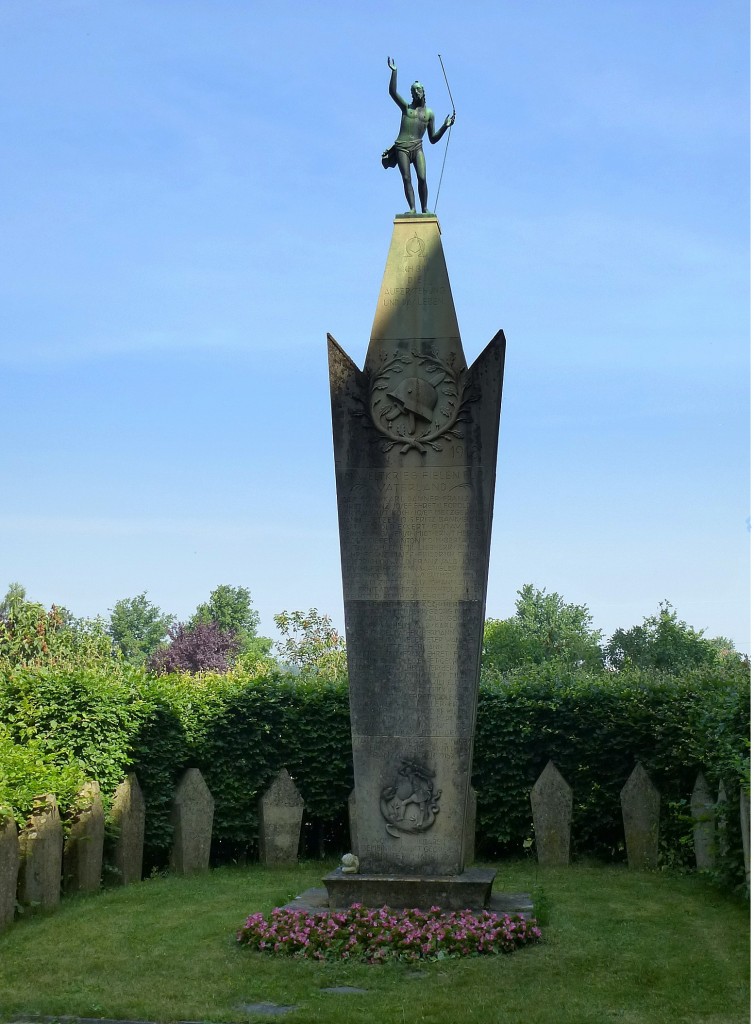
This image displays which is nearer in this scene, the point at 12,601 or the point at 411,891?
the point at 411,891

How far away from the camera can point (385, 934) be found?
8.27 m

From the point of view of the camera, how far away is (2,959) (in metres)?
8.36

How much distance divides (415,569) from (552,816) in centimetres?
560

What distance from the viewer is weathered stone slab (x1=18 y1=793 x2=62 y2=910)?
32.8 feet

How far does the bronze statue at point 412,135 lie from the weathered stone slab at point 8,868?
694 cm

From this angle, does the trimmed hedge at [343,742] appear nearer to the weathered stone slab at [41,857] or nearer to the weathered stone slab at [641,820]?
the weathered stone slab at [641,820]

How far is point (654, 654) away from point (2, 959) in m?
43.7

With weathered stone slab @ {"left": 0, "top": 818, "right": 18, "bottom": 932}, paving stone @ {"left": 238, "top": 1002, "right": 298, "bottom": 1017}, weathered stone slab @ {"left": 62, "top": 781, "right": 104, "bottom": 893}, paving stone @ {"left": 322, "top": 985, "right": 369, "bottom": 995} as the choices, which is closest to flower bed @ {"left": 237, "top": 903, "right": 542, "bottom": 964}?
paving stone @ {"left": 322, "top": 985, "right": 369, "bottom": 995}

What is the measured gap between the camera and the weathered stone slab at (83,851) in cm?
1112

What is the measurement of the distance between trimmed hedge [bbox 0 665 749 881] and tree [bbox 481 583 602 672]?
880 inches

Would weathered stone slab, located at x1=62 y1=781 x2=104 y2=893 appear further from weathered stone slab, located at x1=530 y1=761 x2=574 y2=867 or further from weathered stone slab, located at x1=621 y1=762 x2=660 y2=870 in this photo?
weathered stone slab, located at x1=621 y1=762 x2=660 y2=870

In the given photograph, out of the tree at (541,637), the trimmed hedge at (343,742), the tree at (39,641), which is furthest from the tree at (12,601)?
the trimmed hedge at (343,742)

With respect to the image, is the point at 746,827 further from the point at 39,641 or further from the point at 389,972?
the point at 39,641

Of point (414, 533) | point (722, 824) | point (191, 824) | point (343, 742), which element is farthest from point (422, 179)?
point (191, 824)
